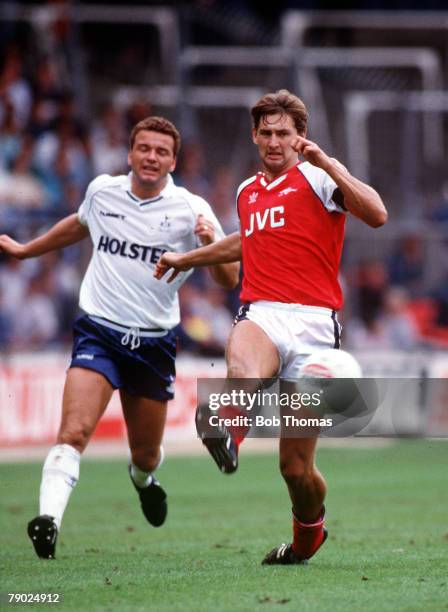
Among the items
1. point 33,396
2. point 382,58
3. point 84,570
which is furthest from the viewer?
point 382,58

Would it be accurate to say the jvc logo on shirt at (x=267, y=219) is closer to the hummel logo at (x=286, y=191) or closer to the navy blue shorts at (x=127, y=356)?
the hummel logo at (x=286, y=191)

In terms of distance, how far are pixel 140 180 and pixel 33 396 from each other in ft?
29.9

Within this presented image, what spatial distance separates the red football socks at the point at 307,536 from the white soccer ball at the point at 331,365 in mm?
1082

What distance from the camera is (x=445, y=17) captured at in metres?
25.4

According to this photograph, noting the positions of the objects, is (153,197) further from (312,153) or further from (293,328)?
(312,153)

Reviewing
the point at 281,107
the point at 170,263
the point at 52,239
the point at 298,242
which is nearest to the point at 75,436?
→ the point at 170,263

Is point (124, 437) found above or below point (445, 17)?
below

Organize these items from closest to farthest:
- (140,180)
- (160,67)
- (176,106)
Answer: (140,180) < (176,106) < (160,67)

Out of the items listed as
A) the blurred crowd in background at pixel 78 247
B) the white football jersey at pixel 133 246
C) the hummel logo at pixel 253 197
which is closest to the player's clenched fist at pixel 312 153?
the hummel logo at pixel 253 197

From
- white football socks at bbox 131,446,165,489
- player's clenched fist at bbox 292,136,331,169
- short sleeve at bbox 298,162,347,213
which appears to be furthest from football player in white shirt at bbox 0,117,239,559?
player's clenched fist at bbox 292,136,331,169

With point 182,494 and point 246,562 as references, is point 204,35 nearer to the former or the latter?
point 182,494

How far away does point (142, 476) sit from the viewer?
33.1ft

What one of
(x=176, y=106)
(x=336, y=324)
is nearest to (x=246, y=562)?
(x=336, y=324)

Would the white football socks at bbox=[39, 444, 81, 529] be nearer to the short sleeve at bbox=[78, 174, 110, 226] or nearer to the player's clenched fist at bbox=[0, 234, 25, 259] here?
the player's clenched fist at bbox=[0, 234, 25, 259]
